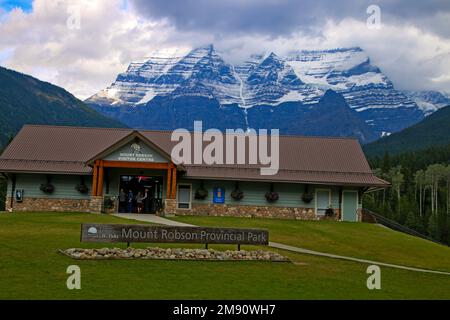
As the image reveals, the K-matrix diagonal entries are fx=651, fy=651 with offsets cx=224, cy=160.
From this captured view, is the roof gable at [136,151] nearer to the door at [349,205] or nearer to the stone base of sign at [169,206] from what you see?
the stone base of sign at [169,206]

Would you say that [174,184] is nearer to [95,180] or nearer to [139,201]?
[139,201]

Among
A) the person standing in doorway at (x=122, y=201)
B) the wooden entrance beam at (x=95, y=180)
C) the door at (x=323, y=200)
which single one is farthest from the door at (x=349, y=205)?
the wooden entrance beam at (x=95, y=180)

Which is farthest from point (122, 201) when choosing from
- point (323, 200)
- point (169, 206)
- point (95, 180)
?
point (323, 200)

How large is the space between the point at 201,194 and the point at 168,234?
58.6ft

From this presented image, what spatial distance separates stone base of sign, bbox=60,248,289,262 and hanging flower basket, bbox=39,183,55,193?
62.8 feet

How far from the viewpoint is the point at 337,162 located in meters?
40.9

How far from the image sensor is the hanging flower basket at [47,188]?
37.5 meters

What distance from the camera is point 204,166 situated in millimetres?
39188

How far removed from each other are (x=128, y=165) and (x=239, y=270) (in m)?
18.9

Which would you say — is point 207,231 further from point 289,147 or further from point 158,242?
point 289,147

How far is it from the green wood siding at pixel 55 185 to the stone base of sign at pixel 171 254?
755 inches
